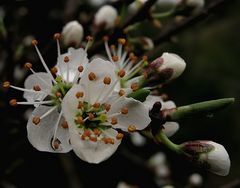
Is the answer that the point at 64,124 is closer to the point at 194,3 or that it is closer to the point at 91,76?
the point at 91,76

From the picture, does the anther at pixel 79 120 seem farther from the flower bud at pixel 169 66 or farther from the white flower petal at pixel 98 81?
the flower bud at pixel 169 66

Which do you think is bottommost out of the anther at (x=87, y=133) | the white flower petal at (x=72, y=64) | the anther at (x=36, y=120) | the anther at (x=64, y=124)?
the anther at (x=87, y=133)

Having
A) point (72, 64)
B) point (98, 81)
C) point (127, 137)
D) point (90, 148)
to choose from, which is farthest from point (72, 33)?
point (127, 137)

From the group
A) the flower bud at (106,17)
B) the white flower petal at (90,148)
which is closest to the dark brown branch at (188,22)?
the flower bud at (106,17)

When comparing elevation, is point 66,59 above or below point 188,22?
above

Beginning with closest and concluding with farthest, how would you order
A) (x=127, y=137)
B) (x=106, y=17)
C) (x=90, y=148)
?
(x=90, y=148), (x=106, y=17), (x=127, y=137)
